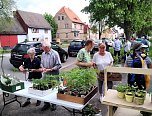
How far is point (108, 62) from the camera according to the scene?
5.28 metres

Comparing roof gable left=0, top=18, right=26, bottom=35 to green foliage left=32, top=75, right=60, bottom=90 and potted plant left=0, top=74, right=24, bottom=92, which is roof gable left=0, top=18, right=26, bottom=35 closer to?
potted plant left=0, top=74, right=24, bottom=92

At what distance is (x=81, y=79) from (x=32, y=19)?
4104 centimetres

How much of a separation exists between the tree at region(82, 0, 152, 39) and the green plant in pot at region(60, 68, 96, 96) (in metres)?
16.3

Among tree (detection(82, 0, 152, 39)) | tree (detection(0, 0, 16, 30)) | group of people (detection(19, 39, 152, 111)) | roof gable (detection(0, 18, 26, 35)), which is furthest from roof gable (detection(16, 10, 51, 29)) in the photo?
group of people (detection(19, 39, 152, 111))

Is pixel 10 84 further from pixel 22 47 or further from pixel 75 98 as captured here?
pixel 22 47

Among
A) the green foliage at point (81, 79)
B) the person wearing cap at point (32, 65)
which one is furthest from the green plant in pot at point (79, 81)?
the person wearing cap at point (32, 65)

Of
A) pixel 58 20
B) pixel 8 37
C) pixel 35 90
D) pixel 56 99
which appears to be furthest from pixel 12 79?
pixel 58 20

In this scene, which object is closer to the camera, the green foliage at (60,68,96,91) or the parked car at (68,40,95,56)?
the green foliage at (60,68,96,91)

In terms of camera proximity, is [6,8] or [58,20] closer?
[6,8]

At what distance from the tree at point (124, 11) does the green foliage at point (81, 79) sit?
16335 millimetres

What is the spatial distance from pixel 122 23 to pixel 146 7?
2926mm

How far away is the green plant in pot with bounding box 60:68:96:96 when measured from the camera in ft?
11.8

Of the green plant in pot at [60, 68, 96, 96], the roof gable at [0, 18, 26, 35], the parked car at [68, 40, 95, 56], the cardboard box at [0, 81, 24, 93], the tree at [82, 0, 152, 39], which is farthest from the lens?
the roof gable at [0, 18, 26, 35]

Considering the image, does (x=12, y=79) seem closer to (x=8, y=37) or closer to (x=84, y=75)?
(x=84, y=75)
